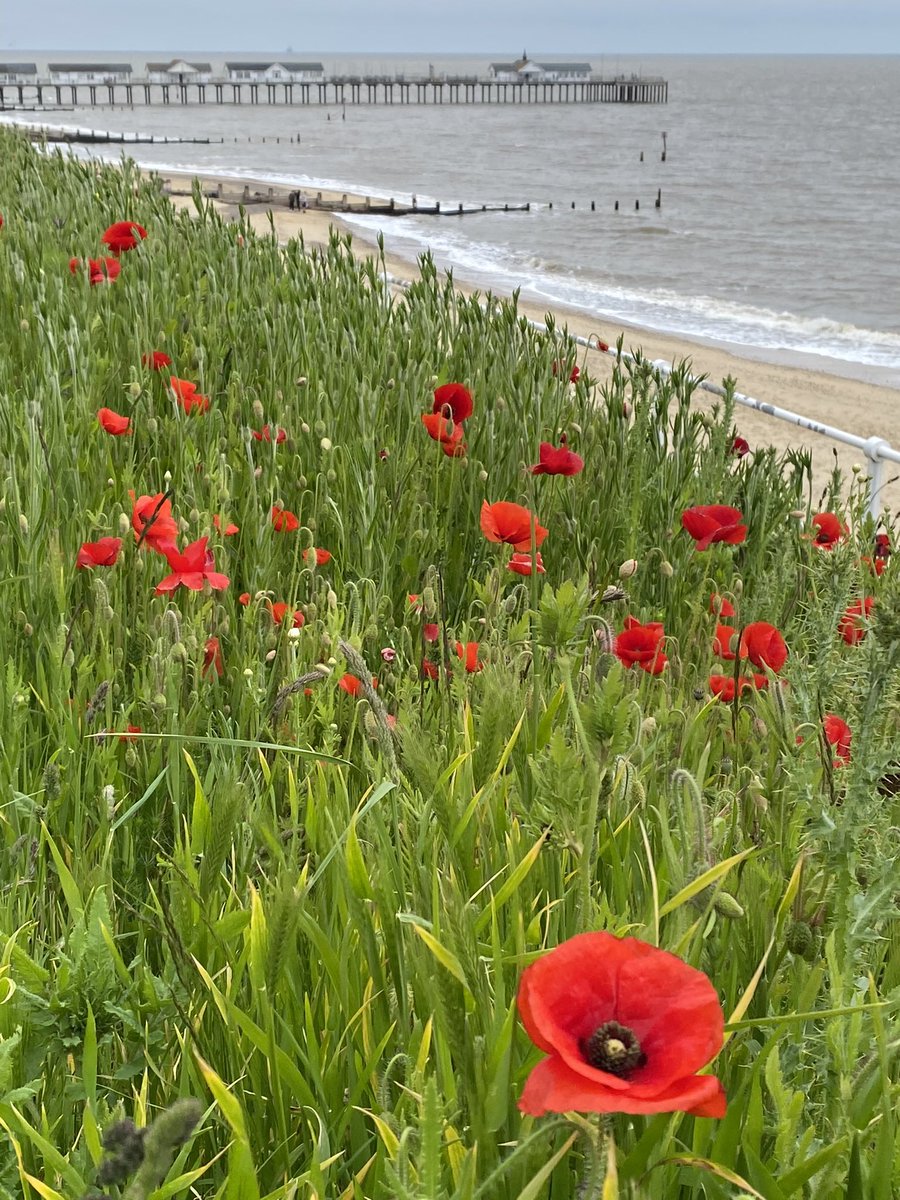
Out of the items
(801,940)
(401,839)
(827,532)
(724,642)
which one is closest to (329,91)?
(827,532)

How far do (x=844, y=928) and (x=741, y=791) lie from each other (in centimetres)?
60

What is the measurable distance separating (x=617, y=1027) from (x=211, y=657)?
5.08ft

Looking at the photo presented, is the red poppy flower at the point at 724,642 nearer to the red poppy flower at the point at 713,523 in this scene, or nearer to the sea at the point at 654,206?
the red poppy flower at the point at 713,523

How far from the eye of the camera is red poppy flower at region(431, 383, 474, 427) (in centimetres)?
297

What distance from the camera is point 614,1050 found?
0.73 m

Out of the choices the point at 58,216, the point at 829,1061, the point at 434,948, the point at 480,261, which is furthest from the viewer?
the point at 480,261

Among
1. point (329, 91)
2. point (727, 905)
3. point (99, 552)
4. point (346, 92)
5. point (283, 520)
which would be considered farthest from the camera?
point (329, 91)

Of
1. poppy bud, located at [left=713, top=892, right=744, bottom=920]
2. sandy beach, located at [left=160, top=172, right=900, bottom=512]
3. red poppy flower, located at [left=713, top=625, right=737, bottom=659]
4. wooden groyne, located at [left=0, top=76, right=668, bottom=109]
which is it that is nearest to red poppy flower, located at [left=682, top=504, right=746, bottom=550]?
red poppy flower, located at [left=713, top=625, right=737, bottom=659]

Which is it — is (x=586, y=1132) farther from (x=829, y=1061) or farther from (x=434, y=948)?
(x=829, y=1061)

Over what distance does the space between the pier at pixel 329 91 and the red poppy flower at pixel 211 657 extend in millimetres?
99955

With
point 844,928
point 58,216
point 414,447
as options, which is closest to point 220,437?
point 414,447

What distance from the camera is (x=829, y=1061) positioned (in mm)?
1038

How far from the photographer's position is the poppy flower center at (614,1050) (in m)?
0.73

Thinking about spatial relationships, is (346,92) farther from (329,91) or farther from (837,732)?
(837,732)
